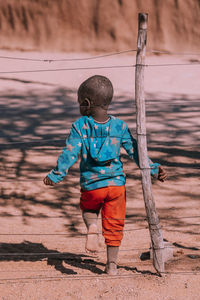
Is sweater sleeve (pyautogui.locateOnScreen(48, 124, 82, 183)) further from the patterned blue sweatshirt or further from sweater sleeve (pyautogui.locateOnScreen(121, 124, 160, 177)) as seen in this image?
sweater sleeve (pyautogui.locateOnScreen(121, 124, 160, 177))

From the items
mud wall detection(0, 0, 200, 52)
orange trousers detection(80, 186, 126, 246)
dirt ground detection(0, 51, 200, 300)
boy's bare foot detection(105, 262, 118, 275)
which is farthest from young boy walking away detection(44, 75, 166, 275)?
mud wall detection(0, 0, 200, 52)

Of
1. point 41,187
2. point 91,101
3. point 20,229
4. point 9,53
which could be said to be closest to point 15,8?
point 9,53

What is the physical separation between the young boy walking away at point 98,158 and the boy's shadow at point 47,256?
0.49m

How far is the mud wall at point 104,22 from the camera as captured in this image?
15.2m

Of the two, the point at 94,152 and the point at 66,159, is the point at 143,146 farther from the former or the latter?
the point at 66,159

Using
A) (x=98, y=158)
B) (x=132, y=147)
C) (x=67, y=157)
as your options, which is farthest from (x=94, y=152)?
(x=132, y=147)

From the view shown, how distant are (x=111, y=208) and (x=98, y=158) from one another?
1.23 ft

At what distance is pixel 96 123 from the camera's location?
3781 mm

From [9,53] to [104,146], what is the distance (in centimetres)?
1218

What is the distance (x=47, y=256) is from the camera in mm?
4621

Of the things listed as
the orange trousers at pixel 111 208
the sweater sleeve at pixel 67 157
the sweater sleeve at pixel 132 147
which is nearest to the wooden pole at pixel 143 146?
the sweater sleeve at pixel 132 147

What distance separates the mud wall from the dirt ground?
3.57 metres

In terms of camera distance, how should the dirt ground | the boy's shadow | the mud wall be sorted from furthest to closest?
the mud wall
the boy's shadow
the dirt ground

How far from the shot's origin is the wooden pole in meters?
3.67
